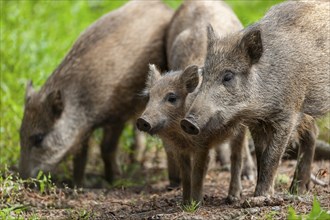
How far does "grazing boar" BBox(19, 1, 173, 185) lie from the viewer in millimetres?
9453

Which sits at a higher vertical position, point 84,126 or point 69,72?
point 69,72

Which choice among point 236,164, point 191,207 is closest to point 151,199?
point 236,164

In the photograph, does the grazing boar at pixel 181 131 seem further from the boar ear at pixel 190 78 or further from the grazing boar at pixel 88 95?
the grazing boar at pixel 88 95

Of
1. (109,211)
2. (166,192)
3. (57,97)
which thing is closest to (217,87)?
(109,211)

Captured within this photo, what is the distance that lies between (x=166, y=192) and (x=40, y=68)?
11.1 ft

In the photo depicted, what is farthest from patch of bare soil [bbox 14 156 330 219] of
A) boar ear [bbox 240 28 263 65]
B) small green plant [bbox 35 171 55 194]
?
boar ear [bbox 240 28 263 65]

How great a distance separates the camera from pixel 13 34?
11266mm

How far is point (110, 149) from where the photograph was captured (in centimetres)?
1013

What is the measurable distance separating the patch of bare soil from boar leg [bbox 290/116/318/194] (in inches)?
5.1

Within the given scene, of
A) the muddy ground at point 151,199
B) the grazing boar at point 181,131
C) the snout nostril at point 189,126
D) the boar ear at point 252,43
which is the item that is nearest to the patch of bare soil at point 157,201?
the muddy ground at point 151,199

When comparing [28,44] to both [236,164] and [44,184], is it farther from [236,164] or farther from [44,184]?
[236,164]

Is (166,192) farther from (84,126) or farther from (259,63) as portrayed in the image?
(259,63)

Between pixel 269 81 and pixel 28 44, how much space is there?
5256 millimetres

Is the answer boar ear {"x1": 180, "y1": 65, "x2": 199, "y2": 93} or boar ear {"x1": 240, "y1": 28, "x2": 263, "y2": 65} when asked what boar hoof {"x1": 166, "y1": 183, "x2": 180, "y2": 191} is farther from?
boar ear {"x1": 240, "y1": 28, "x2": 263, "y2": 65}
